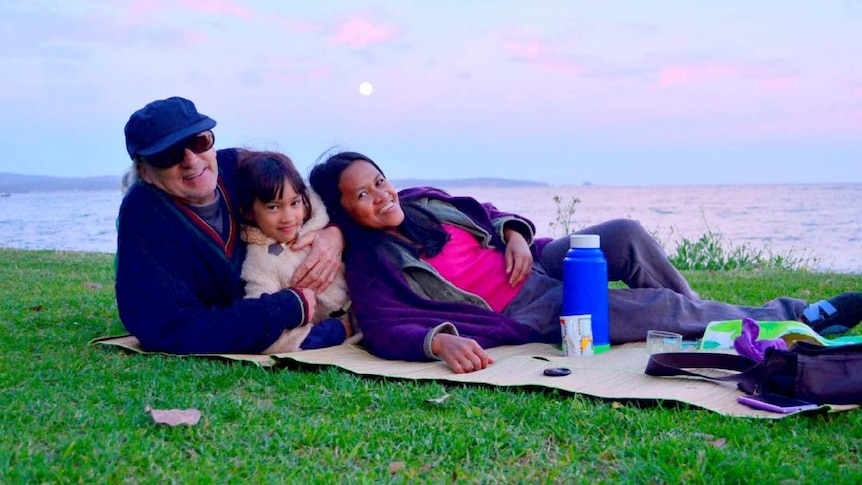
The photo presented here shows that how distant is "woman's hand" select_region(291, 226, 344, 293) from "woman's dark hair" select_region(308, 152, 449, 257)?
0.34 ft

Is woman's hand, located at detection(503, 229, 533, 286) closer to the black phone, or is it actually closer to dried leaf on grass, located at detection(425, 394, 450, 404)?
dried leaf on grass, located at detection(425, 394, 450, 404)

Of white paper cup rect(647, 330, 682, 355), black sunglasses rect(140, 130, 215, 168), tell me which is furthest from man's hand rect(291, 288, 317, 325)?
white paper cup rect(647, 330, 682, 355)

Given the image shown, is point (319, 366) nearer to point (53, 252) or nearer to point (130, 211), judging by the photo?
point (130, 211)

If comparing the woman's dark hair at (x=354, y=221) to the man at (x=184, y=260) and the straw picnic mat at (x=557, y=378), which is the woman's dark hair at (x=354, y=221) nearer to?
the man at (x=184, y=260)

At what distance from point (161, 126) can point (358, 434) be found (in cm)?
201

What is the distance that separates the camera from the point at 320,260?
4.45m

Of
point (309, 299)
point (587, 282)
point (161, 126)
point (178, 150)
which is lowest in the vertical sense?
point (309, 299)

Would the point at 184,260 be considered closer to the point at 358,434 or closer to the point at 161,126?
the point at 161,126

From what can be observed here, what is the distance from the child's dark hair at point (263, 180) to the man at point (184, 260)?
13cm

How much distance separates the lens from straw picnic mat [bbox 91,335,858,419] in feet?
10.7

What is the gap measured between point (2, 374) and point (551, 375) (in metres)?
2.42

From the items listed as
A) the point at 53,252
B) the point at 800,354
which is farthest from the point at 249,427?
the point at 53,252

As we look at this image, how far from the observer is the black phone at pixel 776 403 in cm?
301

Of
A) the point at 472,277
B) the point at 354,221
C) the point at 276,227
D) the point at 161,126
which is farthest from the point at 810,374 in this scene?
the point at 161,126
